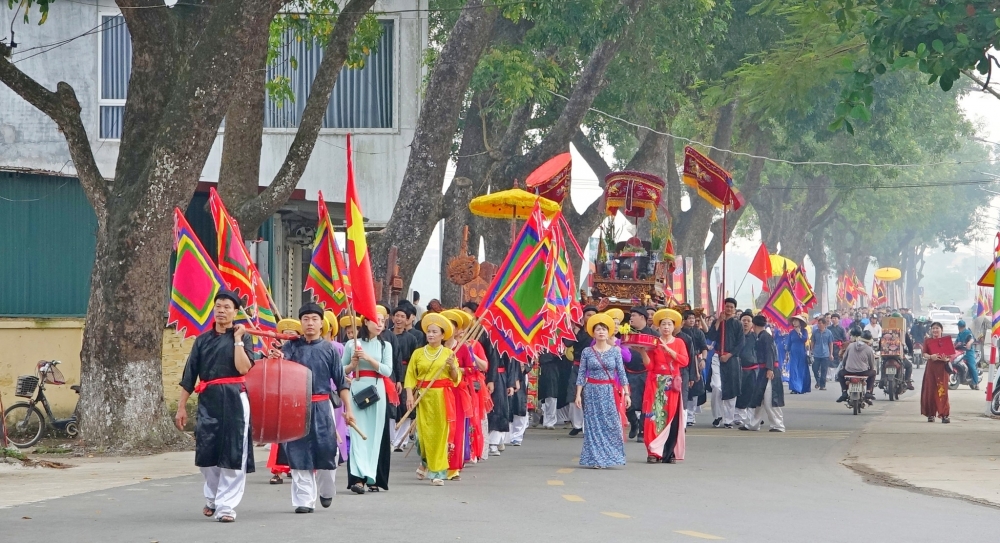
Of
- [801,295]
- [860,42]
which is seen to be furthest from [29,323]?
[801,295]

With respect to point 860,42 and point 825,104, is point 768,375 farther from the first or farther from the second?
point 825,104

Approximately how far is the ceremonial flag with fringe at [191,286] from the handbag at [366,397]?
69.2 inches

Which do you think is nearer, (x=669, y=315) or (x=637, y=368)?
(x=669, y=315)

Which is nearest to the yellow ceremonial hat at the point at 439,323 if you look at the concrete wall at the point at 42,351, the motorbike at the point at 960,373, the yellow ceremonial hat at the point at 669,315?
the yellow ceremonial hat at the point at 669,315

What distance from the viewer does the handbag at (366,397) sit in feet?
39.7

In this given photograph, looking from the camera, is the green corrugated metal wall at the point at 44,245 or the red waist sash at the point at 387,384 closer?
the red waist sash at the point at 387,384

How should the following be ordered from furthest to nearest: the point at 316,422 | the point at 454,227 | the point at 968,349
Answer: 1. the point at 968,349
2. the point at 454,227
3. the point at 316,422

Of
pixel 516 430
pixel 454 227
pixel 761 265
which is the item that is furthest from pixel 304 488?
pixel 761 265

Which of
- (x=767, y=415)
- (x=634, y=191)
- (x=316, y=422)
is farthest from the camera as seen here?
(x=634, y=191)

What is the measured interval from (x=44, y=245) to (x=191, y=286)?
7.01m

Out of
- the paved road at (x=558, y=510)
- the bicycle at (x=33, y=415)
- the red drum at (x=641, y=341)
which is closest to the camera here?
the paved road at (x=558, y=510)

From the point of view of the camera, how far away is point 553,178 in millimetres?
23125

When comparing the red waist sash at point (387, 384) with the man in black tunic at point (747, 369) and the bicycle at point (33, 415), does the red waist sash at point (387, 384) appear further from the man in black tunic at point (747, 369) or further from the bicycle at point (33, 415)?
the man in black tunic at point (747, 369)

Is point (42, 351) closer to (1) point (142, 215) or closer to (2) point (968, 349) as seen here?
(1) point (142, 215)
